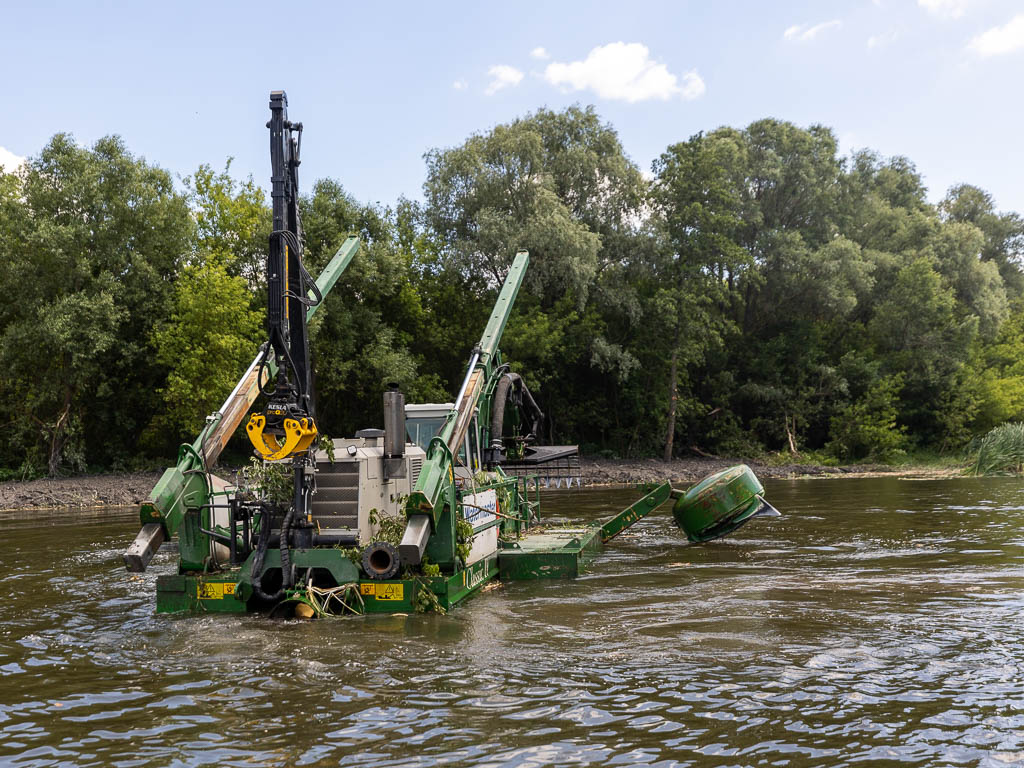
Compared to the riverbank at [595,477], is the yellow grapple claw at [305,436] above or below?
above

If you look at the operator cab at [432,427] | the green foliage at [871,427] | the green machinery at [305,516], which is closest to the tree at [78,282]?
the operator cab at [432,427]

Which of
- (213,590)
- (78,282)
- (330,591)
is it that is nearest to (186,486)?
(213,590)

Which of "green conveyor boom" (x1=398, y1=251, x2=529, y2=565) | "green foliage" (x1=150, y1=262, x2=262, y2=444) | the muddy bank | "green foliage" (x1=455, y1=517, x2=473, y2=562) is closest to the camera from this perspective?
"green conveyor boom" (x1=398, y1=251, x2=529, y2=565)

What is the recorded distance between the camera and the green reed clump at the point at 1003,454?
39156 millimetres

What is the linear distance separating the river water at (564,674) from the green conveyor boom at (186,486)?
101 cm

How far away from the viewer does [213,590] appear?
12.2 metres

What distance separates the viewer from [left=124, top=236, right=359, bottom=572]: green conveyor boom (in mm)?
11641

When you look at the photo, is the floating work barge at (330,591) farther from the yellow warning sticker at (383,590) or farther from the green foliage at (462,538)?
the green foliage at (462,538)

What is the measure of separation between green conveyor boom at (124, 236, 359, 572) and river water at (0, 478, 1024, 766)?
1.01 metres

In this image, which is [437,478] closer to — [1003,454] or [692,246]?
[1003,454]

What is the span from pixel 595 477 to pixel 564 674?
31740 mm

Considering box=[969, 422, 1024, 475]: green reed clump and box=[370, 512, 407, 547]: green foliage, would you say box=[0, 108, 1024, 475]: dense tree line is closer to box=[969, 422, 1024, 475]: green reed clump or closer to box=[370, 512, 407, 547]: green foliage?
box=[969, 422, 1024, 475]: green reed clump

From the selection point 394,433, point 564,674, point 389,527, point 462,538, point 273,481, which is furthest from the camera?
point 462,538

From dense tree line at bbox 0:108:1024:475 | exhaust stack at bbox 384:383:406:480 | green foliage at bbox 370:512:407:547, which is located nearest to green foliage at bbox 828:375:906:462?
dense tree line at bbox 0:108:1024:475
